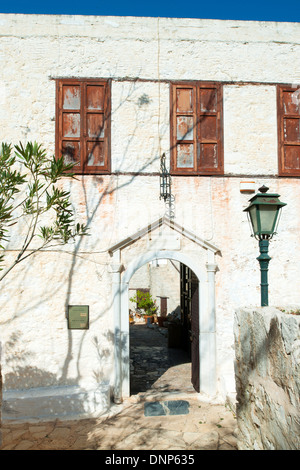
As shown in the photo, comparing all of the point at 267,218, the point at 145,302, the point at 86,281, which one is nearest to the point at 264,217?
the point at 267,218

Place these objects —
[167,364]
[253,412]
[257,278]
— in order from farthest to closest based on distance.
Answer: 1. [167,364]
2. [257,278]
3. [253,412]

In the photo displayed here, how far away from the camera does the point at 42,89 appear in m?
6.41

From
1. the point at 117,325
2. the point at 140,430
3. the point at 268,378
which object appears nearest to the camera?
the point at 268,378

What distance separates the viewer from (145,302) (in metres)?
16.1

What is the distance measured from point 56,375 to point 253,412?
11.8 ft

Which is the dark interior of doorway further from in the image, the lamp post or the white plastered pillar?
the lamp post

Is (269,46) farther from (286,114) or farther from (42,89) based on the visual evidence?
(42,89)

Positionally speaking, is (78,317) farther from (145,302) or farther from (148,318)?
(145,302)

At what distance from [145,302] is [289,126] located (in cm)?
1098

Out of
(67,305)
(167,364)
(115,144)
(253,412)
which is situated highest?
(115,144)

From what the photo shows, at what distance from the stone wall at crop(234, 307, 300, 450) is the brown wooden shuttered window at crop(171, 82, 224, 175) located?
327cm

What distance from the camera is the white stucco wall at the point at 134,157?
241 inches

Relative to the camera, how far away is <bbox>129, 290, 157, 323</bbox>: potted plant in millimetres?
16016

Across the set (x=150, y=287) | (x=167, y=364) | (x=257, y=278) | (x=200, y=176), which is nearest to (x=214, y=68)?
(x=200, y=176)
